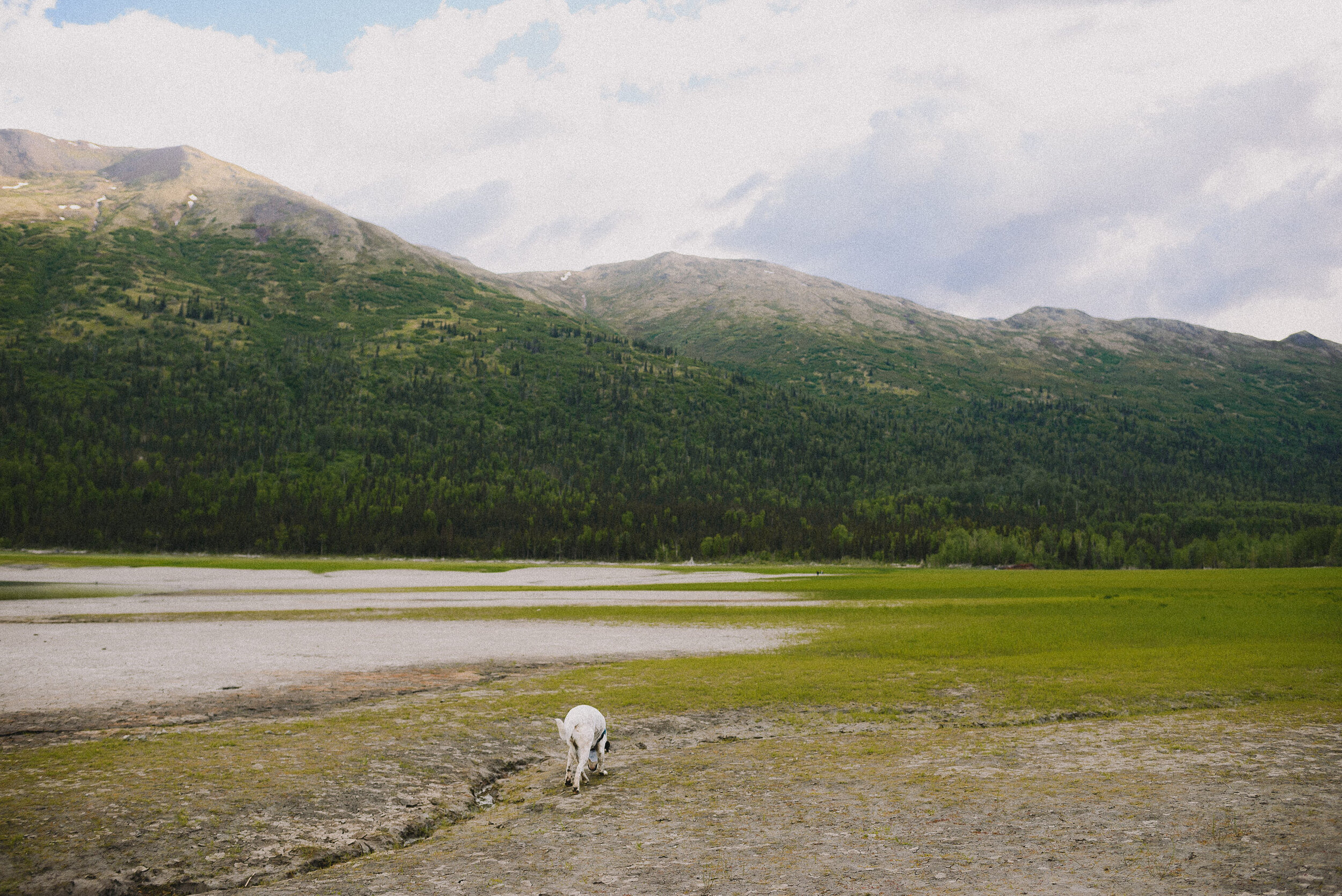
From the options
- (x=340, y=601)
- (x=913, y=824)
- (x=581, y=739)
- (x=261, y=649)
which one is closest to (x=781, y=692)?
(x=581, y=739)

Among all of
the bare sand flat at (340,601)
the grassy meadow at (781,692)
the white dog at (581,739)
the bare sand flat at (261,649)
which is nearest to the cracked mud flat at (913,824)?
the white dog at (581,739)

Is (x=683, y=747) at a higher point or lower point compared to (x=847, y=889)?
lower

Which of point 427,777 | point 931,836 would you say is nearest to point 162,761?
point 427,777

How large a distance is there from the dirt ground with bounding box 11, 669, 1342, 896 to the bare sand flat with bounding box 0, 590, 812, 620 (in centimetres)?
3837

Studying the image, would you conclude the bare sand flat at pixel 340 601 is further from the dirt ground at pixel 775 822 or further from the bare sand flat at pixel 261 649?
the dirt ground at pixel 775 822

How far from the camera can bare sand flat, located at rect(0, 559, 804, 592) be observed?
74562mm

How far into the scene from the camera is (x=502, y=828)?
11336 mm

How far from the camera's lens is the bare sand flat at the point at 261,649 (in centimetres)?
2231

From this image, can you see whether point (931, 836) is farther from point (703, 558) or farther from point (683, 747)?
point (703, 558)

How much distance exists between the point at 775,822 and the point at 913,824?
1992 mm

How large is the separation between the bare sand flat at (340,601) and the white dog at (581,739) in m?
41.2

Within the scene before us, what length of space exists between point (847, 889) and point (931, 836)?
98.6 inches

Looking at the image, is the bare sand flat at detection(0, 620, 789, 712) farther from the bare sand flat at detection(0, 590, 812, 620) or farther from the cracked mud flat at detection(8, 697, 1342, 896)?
the bare sand flat at detection(0, 590, 812, 620)

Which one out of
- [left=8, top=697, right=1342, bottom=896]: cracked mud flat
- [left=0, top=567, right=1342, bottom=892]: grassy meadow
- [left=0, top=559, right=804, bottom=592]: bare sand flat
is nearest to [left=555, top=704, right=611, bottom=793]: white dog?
[left=8, top=697, right=1342, bottom=896]: cracked mud flat
